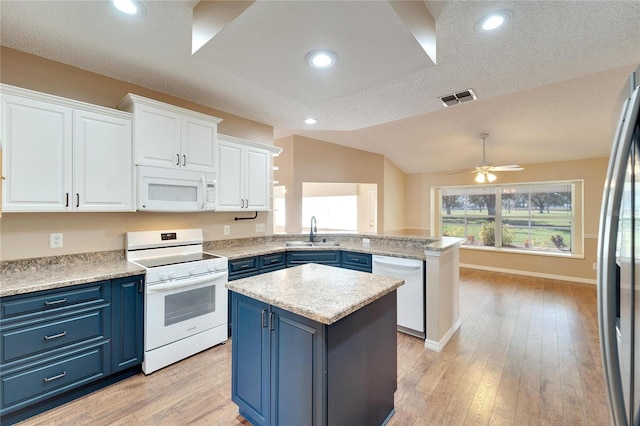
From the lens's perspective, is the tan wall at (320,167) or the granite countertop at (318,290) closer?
the granite countertop at (318,290)

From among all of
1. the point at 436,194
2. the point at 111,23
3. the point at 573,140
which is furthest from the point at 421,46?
the point at 436,194

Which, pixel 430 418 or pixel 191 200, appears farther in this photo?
pixel 191 200

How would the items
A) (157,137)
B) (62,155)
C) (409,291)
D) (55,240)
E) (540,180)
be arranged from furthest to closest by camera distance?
(540,180), (409,291), (157,137), (55,240), (62,155)

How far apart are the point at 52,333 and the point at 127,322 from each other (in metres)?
0.43

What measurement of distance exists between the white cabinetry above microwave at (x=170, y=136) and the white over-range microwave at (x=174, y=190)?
7 centimetres

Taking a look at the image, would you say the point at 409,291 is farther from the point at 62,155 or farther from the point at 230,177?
the point at 62,155

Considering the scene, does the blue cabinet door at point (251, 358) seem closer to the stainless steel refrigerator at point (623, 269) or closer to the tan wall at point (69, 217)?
the stainless steel refrigerator at point (623, 269)

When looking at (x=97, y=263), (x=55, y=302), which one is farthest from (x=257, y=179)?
(x=55, y=302)

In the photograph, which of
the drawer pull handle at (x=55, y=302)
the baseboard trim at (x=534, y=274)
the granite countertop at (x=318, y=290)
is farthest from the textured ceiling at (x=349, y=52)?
the baseboard trim at (x=534, y=274)

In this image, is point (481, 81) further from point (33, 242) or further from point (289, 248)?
point (33, 242)

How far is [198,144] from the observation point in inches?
113

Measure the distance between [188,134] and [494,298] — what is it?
482 cm

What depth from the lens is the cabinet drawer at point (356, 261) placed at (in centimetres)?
330

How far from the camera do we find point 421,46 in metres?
1.53
